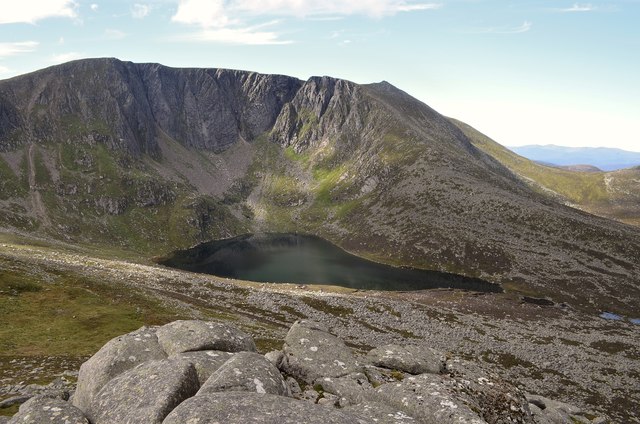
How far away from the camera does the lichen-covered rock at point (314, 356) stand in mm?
19578

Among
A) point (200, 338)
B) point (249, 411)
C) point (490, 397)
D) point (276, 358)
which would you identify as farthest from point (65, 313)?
point (490, 397)

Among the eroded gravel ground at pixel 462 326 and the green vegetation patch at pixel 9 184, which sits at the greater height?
the green vegetation patch at pixel 9 184

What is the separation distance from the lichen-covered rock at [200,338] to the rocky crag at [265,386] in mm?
56

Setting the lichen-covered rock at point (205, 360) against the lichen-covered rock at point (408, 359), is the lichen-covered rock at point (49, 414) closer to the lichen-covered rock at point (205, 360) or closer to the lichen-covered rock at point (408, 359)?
the lichen-covered rock at point (205, 360)

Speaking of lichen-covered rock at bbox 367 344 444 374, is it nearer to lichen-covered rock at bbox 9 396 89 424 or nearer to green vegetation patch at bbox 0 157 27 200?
lichen-covered rock at bbox 9 396 89 424

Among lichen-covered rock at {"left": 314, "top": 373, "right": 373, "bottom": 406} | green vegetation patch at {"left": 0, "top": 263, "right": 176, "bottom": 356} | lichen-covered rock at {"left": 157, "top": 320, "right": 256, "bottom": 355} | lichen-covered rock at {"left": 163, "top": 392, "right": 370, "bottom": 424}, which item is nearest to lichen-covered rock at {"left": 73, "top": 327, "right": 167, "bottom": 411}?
lichen-covered rock at {"left": 157, "top": 320, "right": 256, "bottom": 355}

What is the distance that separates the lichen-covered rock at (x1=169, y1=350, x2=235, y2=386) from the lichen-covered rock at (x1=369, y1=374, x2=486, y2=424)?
7056mm

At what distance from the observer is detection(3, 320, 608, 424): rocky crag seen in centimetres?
→ 1324

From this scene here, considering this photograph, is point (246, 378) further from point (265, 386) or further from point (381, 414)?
point (381, 414)

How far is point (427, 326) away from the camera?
87062 mm

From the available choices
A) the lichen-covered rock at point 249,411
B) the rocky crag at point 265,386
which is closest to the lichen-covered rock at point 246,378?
the rocky crag at point 265,386

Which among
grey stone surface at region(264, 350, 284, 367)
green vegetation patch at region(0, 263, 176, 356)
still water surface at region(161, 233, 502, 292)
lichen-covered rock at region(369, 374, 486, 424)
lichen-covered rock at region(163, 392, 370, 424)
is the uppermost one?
lichen-covered rock at region(163, 392, 370, 424)

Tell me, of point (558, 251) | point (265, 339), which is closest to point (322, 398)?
point (265, 339)

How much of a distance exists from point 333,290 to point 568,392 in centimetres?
6678
